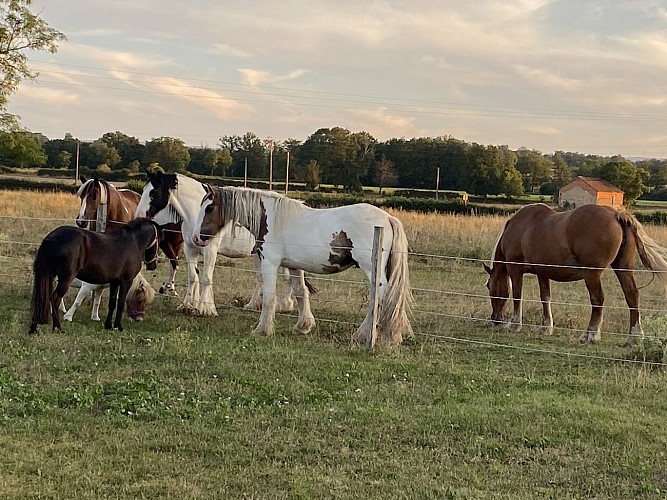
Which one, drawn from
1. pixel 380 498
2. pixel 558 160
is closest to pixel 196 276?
pixel 380 498

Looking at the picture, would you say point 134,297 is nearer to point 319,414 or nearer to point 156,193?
point 156,193

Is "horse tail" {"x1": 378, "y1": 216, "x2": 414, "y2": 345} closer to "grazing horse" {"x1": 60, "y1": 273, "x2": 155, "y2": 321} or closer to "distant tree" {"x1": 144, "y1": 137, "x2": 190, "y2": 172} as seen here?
"grazing horse" {"x1": 60, "y1": 273, "x2": 155, "y2": 321}

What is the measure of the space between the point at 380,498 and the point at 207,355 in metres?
3.15

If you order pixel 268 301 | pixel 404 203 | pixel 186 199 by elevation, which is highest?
pixel 404 203

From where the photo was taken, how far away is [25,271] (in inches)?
438

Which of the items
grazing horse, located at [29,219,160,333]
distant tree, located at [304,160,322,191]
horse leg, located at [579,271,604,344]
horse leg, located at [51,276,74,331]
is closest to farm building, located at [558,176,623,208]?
distant tree, located at [304,160,322,191]

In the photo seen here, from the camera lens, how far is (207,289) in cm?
866

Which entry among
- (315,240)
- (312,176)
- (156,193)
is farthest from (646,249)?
(312,176)

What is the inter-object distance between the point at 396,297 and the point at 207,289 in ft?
9.36

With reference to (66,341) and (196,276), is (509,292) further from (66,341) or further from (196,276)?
(66,341)

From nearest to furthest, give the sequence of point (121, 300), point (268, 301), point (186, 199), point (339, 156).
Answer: point (121, 300), point (268, 301), point (186, 199), point (339, 156)

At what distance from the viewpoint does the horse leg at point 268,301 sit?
7.56 metres

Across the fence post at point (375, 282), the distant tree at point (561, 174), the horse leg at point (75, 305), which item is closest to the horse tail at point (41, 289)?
the horse leg at point (75, 305)

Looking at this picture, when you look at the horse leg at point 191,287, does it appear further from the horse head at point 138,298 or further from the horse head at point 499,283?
the horse head at point 499,283
